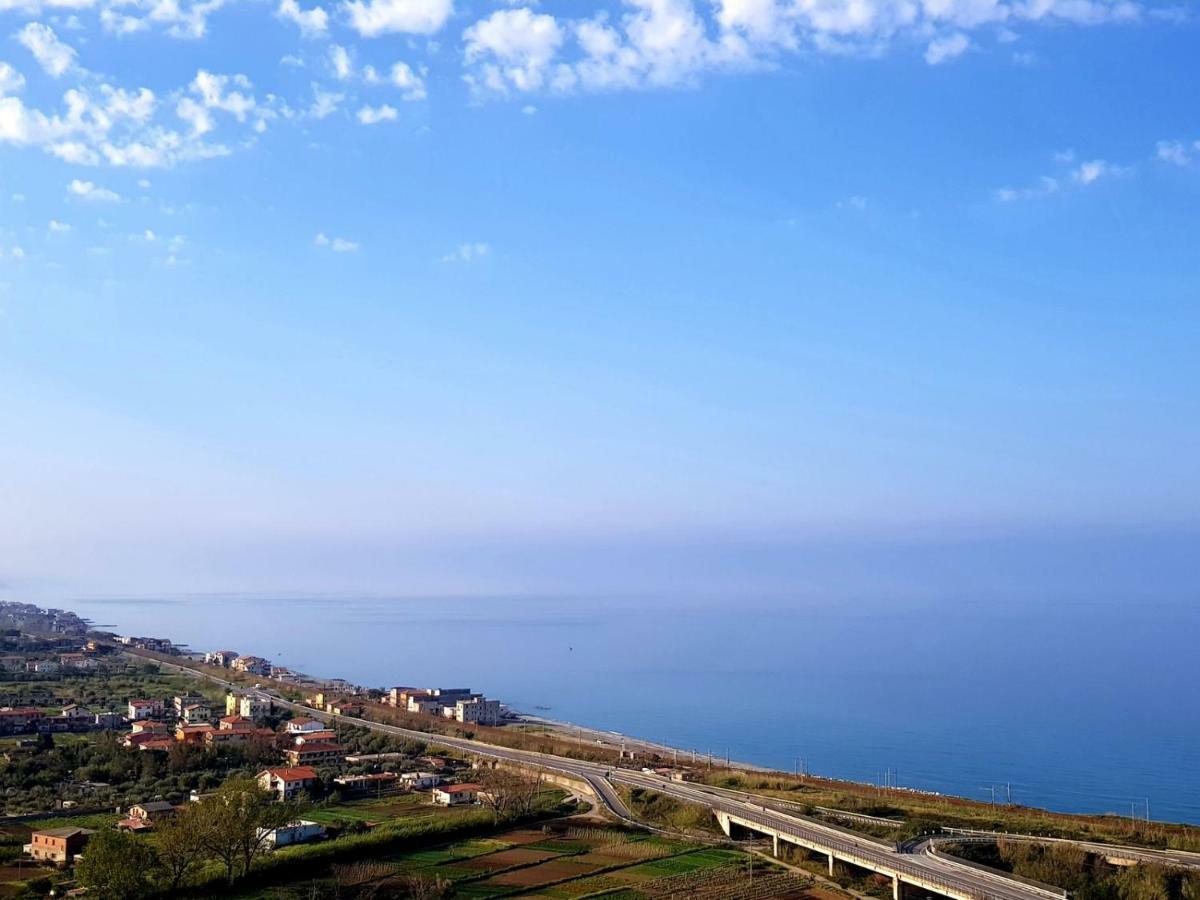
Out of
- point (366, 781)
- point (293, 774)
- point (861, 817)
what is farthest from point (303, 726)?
point (861, 817)

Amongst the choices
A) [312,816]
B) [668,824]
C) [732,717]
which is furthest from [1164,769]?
[312,816]

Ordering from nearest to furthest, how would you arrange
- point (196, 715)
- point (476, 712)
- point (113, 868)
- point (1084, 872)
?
point (113, 868) → point (1084, 872) → point (196, 715) → point (476, 712)

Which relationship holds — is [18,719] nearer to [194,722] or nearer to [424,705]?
[194,722]

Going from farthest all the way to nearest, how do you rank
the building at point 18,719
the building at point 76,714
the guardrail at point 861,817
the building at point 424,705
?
the building at point 424,705 → the building at point 76,714 → the building at point 18,719 → the guardrail at point 861,817

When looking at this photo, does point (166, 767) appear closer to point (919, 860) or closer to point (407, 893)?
point (407, 893)

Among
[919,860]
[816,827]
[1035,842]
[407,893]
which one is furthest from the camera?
[816,827]

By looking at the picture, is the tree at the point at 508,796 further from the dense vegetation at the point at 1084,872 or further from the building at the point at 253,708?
the building at the point at 253,708

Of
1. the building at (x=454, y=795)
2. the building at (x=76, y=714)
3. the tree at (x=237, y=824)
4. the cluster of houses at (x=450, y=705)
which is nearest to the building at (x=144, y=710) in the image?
the building at (x=76, y=714)
